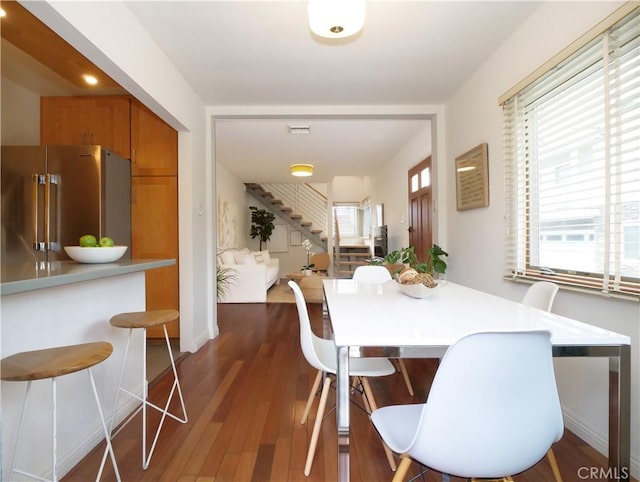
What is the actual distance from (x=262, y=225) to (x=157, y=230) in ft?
20.2

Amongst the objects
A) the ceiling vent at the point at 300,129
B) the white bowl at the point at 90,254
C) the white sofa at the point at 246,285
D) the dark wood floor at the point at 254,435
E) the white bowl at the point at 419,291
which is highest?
the ceiling vent at the point at 300,129

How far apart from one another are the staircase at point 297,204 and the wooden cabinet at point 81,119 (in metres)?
6.31

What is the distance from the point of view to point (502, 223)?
2469 millimetres

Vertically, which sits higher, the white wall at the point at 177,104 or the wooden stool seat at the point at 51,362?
the white wall at the point at 177,104

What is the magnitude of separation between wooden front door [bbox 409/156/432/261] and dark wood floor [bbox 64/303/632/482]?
222cm

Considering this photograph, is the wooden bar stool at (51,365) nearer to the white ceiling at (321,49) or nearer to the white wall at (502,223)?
the white ceiling at (321,49)

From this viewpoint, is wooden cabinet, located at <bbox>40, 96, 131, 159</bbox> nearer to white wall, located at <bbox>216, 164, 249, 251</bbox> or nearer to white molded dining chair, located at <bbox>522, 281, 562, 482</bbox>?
white wall, located at <bbox>216, 164, 249, 251</bbox>

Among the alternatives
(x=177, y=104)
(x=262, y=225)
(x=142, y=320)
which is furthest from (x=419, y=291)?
(x=262, y=225)

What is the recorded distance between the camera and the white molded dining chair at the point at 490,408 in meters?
0.76

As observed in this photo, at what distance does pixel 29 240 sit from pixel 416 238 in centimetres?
468

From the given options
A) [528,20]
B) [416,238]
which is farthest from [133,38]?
[416,238]

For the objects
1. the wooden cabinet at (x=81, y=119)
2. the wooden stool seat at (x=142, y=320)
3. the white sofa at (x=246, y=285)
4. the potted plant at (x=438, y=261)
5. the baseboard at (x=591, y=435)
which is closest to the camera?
the baseboard at (x=591, y=435)

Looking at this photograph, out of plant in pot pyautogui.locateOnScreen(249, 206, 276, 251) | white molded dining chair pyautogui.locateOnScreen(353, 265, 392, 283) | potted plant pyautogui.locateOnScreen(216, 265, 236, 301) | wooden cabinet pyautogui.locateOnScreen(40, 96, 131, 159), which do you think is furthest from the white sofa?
plant in pot pyautogui.locateOnScreen(249, 206, 276, 251)

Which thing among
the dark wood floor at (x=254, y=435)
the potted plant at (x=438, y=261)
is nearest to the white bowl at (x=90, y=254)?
the dark wood floor at (x=254, y=435)
